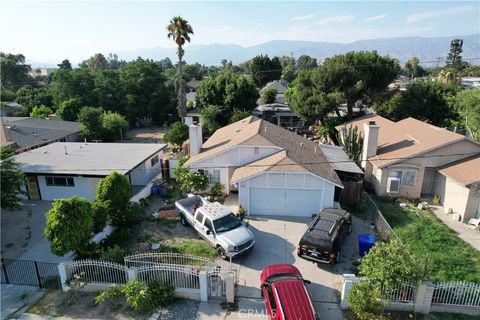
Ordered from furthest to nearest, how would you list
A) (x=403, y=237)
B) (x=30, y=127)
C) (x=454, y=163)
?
(x=30, y=127)
(x=454, y=163)
(x=403, y=237)

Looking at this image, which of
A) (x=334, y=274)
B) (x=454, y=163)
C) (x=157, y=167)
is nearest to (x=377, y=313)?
(x=334, y=274)

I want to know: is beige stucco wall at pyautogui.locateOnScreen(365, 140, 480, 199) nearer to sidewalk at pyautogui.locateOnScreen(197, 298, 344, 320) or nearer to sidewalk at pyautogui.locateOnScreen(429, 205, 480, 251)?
sidewalk at pyautogui.locateOnScreen(429, 205, 480, 251)

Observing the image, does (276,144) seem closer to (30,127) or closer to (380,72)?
(380,72)

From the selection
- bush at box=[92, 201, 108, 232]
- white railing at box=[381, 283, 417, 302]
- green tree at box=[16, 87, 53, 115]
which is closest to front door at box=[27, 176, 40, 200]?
bush at box=[92, 201, 108, 232]

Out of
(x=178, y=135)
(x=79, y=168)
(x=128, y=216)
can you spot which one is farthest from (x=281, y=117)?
(x=128, y=216)

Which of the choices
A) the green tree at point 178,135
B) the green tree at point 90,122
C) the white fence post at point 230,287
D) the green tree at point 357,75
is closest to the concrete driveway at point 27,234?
the white fence post at point 230,287
